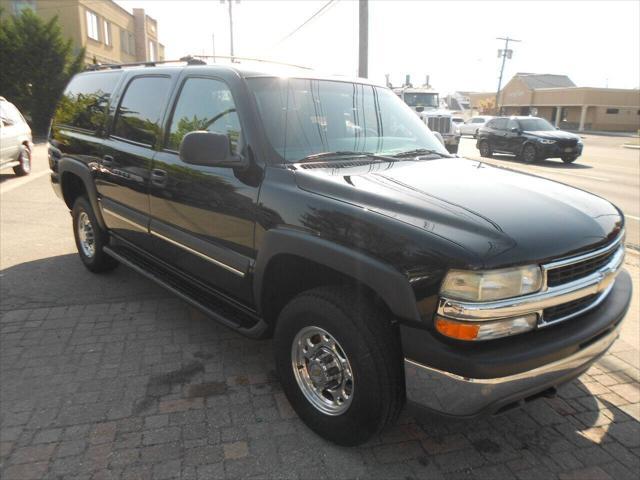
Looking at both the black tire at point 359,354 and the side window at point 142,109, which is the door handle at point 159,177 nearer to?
the side window at point 142,109

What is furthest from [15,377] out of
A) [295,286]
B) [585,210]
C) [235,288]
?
[585,210]

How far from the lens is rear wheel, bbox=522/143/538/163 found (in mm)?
18047

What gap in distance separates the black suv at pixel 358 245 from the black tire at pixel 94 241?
0.86 m

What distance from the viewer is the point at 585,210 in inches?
107

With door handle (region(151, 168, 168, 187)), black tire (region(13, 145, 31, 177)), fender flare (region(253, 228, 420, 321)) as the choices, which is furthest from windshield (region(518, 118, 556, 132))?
fender flare (region(253, 228, 420, 321))

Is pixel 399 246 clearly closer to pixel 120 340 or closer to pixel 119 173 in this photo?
pixel 120 340

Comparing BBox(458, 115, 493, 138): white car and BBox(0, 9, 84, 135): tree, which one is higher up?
BBox(0, 9, 84, 135): tree

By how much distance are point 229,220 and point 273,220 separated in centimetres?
44

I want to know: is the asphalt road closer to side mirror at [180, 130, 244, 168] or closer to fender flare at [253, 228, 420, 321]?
fender flare at [253, 228, 420, 321]

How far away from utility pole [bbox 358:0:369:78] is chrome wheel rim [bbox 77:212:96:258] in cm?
1101

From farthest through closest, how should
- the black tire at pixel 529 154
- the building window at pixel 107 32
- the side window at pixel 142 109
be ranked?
1. the building window at pixel 107 32
2. the black tire at pixel 529 154
3. the side window at pixel 142 109

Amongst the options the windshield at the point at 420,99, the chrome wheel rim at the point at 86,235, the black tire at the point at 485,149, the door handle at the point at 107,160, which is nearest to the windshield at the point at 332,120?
the door handle at the point at 107,160

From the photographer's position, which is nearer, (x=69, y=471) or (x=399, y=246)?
(x=399, y=246)

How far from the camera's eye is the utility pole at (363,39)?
579 inches
